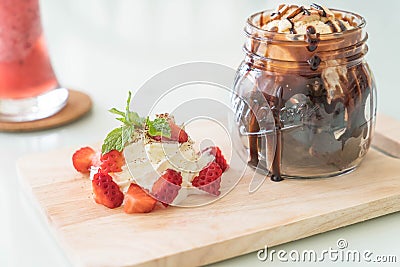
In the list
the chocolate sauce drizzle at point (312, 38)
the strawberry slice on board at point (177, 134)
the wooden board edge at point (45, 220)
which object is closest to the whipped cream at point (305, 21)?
the chocolate sauce drizzle at point (312, 38)

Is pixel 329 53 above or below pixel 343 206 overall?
above

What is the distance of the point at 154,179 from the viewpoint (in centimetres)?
125

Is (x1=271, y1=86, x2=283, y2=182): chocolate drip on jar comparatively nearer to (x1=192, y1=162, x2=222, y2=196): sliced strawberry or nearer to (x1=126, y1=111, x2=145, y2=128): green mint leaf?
(x1=192, y1=162, x2=222, y2=196): sliced strawberry

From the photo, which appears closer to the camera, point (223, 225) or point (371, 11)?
point (223, 225)

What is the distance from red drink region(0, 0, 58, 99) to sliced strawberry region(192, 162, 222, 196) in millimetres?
570

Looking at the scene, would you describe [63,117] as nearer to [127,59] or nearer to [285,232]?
[127,59]

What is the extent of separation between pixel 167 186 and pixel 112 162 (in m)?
0.12

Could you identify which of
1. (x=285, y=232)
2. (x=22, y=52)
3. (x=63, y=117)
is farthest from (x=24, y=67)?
(x=285, y=232)

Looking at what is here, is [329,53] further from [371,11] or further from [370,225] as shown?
[371,11]

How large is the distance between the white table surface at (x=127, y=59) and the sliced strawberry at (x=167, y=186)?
0.15 metres

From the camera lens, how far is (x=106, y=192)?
1.23 metres

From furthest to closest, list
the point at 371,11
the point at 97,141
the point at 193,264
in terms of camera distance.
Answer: the point at 371,11 → the point at 97,141 → the point at 193,264

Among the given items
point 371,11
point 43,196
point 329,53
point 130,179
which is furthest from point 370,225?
point 371,11

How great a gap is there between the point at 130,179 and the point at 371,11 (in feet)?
5.15
